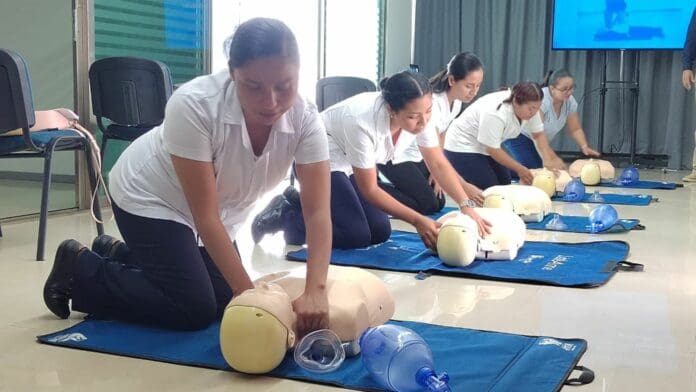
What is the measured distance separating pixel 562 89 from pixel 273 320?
15.4ft

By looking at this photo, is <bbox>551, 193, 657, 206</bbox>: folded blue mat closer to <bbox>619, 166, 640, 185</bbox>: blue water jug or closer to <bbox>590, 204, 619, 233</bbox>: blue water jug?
<bbox>619, 166, 640, 185</bbox>: blue water jug

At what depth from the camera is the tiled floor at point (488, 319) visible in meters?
1.83

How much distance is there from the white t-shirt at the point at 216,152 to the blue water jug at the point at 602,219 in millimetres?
2314

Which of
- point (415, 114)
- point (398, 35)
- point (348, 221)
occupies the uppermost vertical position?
point (398, 35)

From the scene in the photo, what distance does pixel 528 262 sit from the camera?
3.22 metres

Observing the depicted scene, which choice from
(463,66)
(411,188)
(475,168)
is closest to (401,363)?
(463,66)

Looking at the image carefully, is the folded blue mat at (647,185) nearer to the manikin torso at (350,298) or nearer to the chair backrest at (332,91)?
the chair backrest at (332,91)

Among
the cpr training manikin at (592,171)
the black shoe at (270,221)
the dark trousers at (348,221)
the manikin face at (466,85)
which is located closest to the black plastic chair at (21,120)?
the black shoe at (270,221)

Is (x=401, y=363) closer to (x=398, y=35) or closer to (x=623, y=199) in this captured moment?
(x=623, y=199)

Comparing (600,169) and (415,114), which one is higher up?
(415,114)

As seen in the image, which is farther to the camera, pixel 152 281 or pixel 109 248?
pixel 109 248

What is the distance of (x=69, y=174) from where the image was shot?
4.68m

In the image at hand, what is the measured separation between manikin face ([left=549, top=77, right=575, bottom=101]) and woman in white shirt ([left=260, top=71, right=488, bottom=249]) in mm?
2686

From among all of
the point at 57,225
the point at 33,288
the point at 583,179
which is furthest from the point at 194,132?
the point at 583,179
